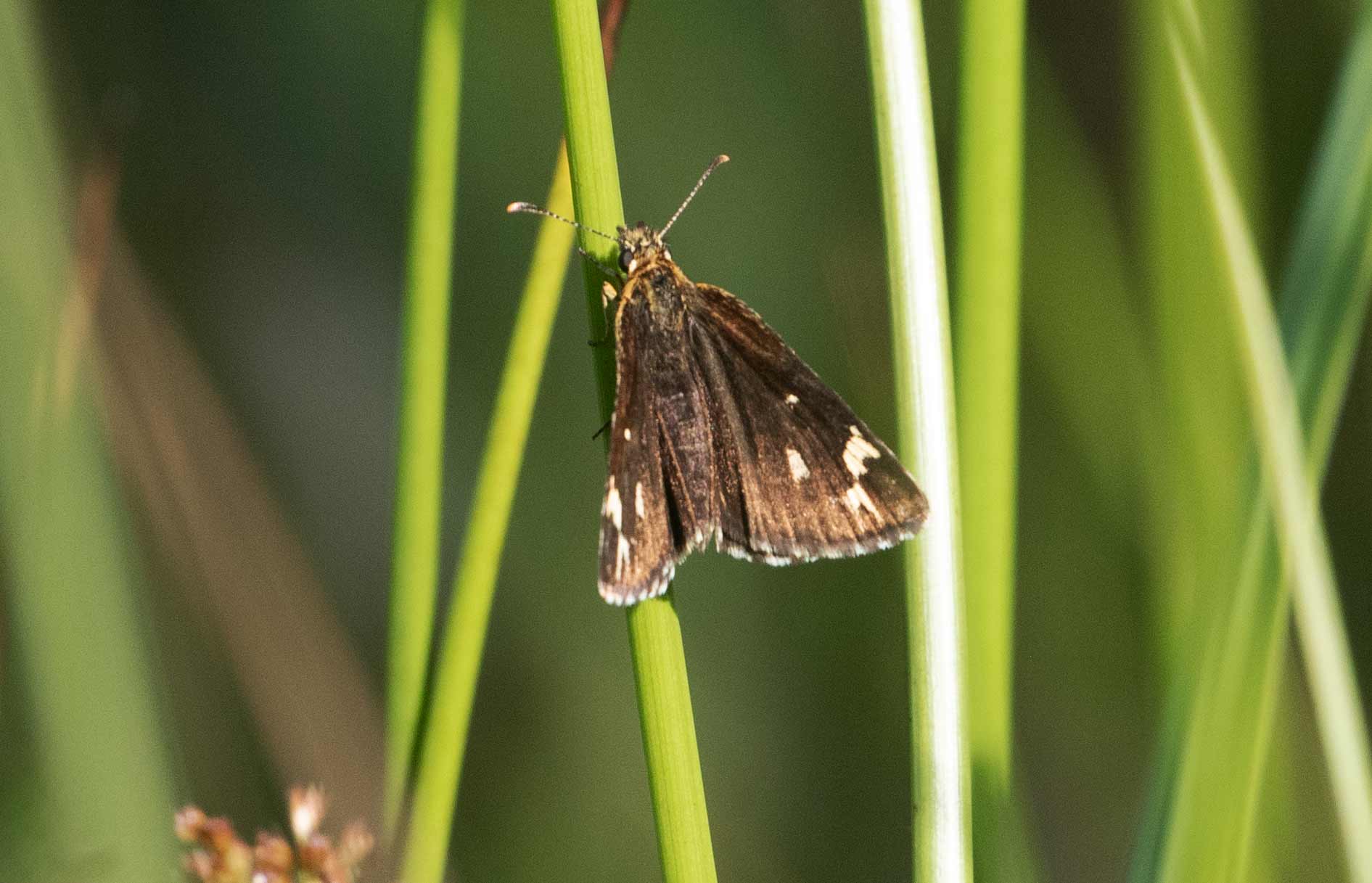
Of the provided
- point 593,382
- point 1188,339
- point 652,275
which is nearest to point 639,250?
point 652,275

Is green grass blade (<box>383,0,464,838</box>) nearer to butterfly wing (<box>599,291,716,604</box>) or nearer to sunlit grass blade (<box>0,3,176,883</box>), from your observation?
butterfly wing (<box>599,291,716,604</box>)

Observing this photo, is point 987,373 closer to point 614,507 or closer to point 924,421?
point 924,421

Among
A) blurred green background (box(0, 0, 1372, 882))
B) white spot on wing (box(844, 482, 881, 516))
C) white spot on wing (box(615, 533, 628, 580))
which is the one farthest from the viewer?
blurred green background (box(0, 0, 1372, 882))

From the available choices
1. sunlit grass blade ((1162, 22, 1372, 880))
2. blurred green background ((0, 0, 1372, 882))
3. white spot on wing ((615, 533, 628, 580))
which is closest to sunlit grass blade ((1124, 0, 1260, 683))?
sunlit grass blade ((1162, 22, 1372, 880))

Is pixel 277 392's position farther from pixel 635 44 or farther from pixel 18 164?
pixel 635 44

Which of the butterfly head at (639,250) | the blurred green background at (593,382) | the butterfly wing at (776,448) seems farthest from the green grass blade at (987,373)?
the blurred green background at (593,382)
